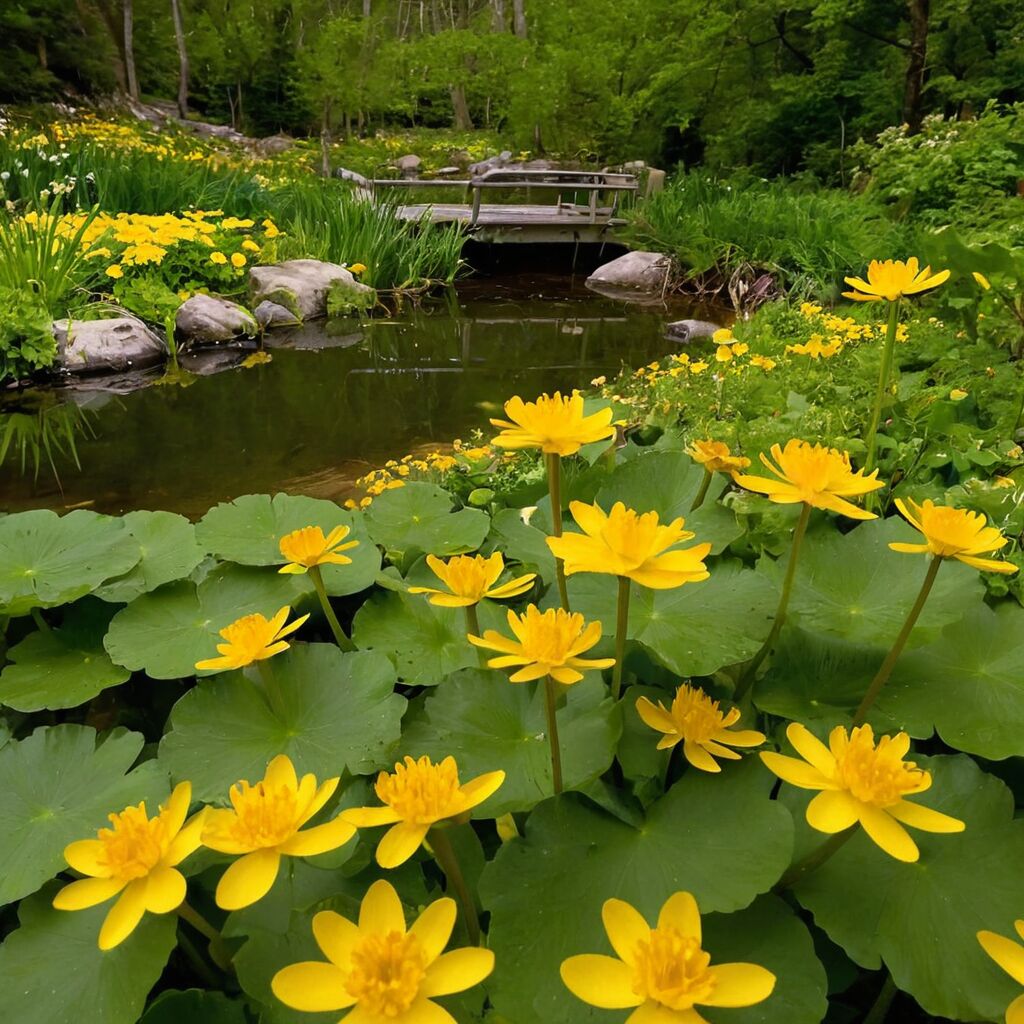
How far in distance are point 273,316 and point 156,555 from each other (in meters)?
5.55

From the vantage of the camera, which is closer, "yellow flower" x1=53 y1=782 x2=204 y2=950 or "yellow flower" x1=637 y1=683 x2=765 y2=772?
"yellow flower" x1=53 y1=782 x2=204 y2=950

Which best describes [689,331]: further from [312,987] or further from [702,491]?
[312,987]

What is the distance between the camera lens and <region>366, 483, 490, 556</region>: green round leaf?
1053 millimetres

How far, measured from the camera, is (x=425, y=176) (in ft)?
56.6

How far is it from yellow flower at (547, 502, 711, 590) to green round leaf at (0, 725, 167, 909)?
417 mm

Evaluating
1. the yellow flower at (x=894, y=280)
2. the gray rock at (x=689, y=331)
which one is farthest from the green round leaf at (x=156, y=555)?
the gray rock at (x=689, y=331)

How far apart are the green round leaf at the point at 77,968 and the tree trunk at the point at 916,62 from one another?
11865 mm

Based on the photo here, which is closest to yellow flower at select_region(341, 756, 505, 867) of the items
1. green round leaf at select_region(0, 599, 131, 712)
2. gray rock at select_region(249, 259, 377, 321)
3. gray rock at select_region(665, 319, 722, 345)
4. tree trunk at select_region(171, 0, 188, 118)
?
green round leaf at select_region(0, 599, 131, 712)

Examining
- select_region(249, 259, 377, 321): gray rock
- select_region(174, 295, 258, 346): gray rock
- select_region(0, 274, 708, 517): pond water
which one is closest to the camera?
select_region(0, 274, 708, 517): pond water

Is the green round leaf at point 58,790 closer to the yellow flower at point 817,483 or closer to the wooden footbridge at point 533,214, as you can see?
the yellow flower at point 817,483

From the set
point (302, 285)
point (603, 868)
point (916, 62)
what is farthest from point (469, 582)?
point (916, 62)

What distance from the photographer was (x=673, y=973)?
15.4 inches

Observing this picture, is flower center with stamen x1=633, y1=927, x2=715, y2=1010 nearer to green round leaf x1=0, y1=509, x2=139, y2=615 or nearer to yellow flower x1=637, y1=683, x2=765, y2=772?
yellow flower x1=637, y1=683, x2=765, y2=772

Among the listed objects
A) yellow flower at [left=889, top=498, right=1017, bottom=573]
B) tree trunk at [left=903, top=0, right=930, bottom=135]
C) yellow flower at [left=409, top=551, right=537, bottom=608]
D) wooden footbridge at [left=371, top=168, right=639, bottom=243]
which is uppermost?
tree trunk at [left=903, top=0, right=930, bottom=135]
